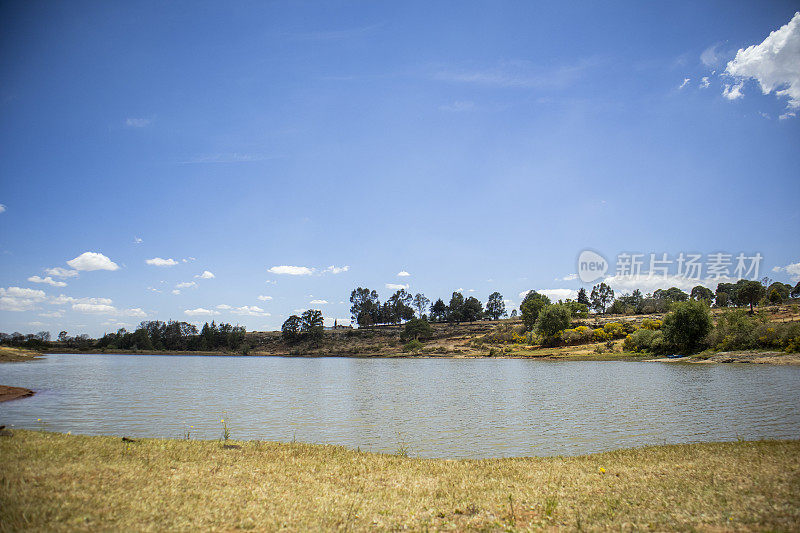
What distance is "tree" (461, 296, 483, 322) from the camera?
193 meters

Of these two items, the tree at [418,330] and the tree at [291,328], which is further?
the tree at [291,328]

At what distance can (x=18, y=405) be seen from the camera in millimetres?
29219

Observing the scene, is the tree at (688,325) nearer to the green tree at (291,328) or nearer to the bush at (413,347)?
the bush at (413,347)

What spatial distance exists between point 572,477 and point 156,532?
1143 cm

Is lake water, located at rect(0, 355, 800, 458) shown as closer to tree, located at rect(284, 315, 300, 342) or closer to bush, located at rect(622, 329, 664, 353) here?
bush, located at rect(622, 329, 664, 353)

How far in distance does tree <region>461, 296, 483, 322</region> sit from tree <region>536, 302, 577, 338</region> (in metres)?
81.4

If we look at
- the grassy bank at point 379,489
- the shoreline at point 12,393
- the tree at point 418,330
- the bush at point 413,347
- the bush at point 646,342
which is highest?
the grassy bank at point 379,489

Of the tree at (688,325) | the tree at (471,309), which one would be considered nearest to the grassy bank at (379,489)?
the tree at (688,325)

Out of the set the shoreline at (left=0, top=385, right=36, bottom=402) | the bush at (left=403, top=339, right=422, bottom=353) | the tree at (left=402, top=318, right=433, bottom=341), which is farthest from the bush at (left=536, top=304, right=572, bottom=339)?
the shoreline at (left=0, top=385, right=36, bottom=402)

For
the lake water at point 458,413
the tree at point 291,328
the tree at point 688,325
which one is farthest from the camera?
the tree at point 291,328

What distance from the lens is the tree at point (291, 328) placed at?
180 metres

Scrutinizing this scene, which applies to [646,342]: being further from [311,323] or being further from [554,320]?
[311,323]

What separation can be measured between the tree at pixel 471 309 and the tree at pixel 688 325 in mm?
121329

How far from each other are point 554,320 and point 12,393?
10750 centimetres
